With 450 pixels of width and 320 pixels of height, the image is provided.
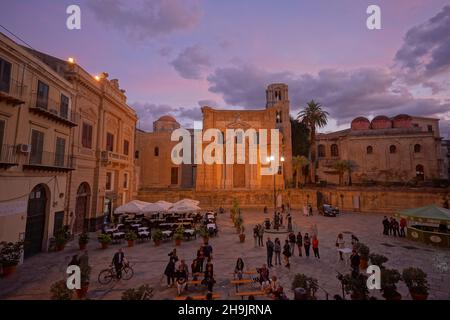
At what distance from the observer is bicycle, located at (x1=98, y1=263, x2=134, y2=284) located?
9.81m

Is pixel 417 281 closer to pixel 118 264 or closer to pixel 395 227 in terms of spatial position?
pixel 118 264

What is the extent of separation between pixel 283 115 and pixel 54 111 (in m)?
43.1

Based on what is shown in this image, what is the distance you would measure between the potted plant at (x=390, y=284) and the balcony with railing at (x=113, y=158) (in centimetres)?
2118

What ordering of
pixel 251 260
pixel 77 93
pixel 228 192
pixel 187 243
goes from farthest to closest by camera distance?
pixel 228 192, pixel 77 93, pixel 187 243, pixel 251 260

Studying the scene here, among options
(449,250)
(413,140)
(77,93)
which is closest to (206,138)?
(77,93)

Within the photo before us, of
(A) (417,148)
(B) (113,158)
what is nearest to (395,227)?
(B) (113,158)

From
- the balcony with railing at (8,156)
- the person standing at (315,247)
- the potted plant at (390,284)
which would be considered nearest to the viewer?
the potted plant at (390,284)

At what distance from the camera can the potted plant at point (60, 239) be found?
1454cm

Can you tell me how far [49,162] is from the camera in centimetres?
1447

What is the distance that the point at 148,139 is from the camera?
46344 mm

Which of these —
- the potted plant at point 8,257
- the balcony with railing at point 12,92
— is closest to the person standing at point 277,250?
the potted plant at point 8,257

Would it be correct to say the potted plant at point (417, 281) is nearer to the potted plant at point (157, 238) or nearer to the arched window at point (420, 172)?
Answer: the potted plant at point (157, 238)
